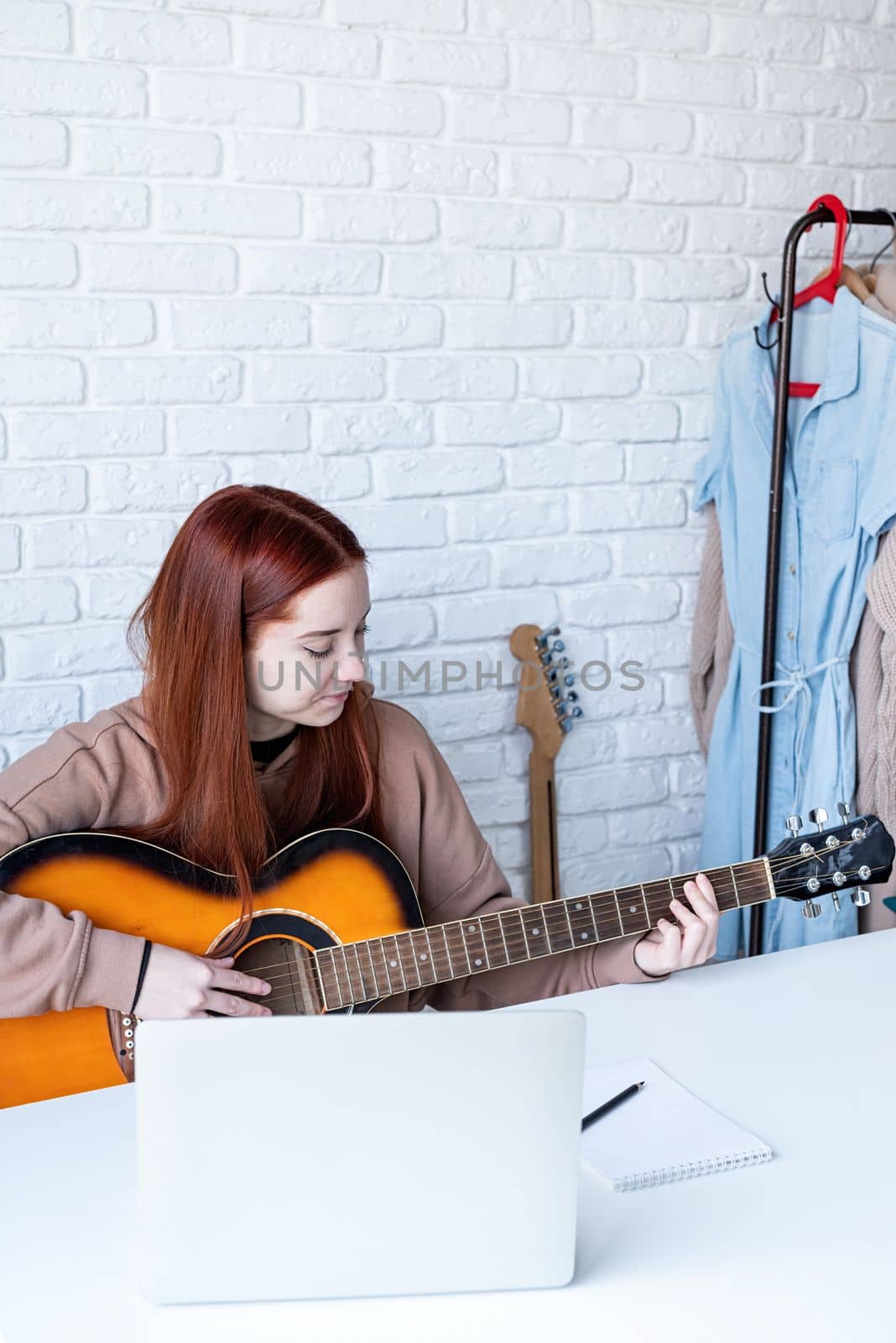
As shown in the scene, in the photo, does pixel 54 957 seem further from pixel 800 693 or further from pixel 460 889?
pixel 800 693

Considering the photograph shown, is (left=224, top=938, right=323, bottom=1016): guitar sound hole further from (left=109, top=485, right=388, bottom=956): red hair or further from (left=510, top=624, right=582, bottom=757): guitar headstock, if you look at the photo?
(left=510, top=624, right=582, bottom=757): guitar headstock

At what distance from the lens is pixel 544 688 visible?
7.53ft


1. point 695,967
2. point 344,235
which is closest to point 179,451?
point 344,235

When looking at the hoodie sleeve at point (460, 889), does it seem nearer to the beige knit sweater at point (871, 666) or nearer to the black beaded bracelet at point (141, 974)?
the black beaded bracelet at point (141, 974)

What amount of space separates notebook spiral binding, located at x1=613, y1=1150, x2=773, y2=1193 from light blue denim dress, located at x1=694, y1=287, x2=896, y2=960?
1.11 metres

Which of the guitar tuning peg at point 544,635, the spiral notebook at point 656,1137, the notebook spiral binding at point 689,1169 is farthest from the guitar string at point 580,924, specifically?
the guitar tuning peg at point 544,635

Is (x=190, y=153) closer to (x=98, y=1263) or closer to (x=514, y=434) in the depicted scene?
(x=514, y=434)

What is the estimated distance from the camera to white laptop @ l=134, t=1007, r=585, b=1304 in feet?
2.85

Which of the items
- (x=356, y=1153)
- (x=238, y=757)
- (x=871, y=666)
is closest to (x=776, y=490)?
(x=871, y=666)

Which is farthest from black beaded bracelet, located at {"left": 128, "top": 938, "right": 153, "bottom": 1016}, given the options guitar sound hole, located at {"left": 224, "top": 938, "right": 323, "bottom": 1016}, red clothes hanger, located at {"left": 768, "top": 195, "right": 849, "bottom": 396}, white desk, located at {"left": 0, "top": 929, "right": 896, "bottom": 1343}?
red clothes hanger, located at {"left": 768, "top": 195, "right": 849, "bottom": 396}

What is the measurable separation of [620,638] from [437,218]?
0.82 m

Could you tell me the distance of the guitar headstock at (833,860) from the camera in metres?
1.49

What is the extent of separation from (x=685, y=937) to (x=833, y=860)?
0.20 metres

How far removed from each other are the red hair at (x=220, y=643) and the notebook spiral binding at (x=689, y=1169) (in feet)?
2.15
